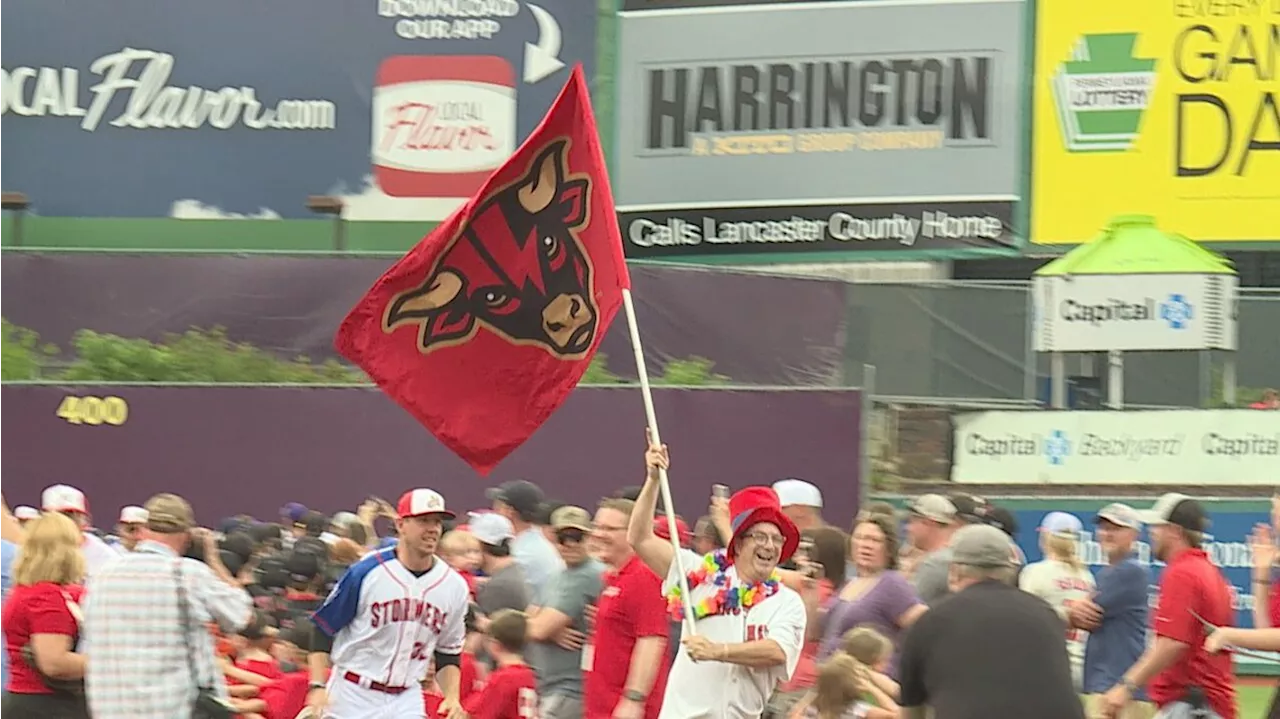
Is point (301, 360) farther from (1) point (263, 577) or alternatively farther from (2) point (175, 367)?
(1) point (263, 577)

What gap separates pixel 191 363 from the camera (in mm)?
20891

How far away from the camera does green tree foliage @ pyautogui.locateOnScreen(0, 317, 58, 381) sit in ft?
67.6

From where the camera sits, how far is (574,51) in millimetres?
26500

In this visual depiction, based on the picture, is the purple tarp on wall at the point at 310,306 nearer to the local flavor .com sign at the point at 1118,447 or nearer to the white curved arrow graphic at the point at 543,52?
the local flavor .com sign at the point at 1118,447

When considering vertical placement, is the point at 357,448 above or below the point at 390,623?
below

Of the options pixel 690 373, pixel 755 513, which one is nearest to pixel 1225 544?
pixel 690 373

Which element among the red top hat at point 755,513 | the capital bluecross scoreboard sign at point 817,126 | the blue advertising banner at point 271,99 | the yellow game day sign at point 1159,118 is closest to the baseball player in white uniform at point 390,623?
the red top hat at point 755,513

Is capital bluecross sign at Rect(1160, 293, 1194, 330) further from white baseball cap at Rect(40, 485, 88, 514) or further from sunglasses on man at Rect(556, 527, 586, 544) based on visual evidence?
white baseball cap at Rect(40, 485, 88, 514)

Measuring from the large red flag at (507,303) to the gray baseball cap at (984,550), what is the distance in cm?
276

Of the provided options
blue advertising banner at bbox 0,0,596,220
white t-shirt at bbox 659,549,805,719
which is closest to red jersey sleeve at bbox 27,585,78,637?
white t-shirt at bbox 659,549,805,719

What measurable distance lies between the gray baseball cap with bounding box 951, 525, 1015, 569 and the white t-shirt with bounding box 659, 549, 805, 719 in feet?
4.75

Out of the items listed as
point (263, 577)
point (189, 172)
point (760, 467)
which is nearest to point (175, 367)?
point (760, 467)

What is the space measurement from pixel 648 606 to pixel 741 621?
0.73m

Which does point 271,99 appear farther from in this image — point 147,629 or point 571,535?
point 147,629
